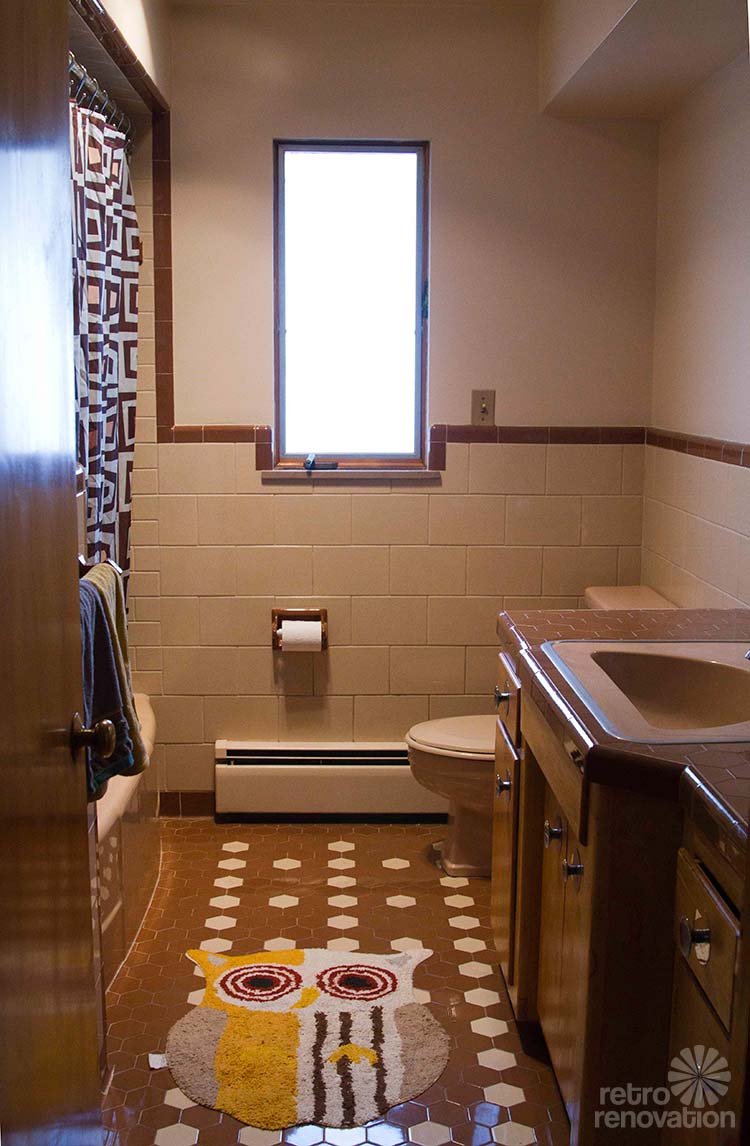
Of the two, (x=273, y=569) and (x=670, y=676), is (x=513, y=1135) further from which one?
(x=273, y=569)

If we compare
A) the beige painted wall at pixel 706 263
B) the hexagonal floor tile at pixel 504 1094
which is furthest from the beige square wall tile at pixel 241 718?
the hexagonal floor tile at pixel 504 1094

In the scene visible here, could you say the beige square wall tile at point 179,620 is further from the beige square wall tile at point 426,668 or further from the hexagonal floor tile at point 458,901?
the hexagonal floor tile at point 458,901

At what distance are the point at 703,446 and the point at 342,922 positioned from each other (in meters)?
1.69

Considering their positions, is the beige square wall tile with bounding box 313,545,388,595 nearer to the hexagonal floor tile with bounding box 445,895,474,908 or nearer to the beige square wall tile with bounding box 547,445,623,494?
the beige square wall tile with bounding box 547,445,623,494

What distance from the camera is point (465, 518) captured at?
4039mm

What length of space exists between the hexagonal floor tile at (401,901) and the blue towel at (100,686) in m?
1.48

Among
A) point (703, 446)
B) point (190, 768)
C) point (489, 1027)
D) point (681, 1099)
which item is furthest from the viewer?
point (190, 768)

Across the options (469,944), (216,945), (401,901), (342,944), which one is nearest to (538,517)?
(401,901)

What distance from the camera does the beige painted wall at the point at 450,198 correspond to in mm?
3805

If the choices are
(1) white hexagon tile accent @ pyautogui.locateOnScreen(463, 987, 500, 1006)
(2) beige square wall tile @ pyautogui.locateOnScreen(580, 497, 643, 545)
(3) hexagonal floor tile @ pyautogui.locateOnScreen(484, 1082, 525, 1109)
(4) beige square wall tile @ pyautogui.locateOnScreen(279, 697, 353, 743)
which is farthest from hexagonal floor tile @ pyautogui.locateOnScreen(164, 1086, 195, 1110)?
(2) beige square wall tile @ pyautogui.locateOnScreen(580, 497, 643, 545)

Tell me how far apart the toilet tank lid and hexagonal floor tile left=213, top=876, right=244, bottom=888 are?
2.22 feet

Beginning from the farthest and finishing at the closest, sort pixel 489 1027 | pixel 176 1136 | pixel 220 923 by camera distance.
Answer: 1. pixel 220 923
2. pixel 489 1027
3. pixel 176 1136

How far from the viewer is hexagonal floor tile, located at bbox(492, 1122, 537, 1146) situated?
2338mm

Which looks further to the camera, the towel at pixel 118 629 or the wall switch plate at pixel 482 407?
the wall switch plate at pixel 482 407
